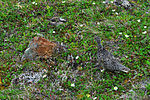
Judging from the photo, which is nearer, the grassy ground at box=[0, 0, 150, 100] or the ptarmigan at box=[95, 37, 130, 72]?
the grassy ground at box=[0, 0, 150, 100]

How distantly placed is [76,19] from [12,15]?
222 cm

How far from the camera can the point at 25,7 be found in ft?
19.6

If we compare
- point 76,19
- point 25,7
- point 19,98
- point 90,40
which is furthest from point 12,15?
point 19,98

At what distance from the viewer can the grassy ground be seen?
3707mm

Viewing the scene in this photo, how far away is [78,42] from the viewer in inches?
190

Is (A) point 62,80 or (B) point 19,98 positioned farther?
(A) point 62,80

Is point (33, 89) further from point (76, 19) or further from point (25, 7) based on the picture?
point (25, 7)

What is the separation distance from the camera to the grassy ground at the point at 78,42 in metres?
3.71

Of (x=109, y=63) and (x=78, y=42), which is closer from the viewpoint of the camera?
(x=109, y=63)

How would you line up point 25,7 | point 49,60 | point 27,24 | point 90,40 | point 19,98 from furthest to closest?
1. point 25,7
2. point 27,24
3. point 90,40
4. point 49,60
5. point 19,98

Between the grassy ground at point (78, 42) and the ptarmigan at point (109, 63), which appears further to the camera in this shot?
the ptarmigan at point (109, 63)

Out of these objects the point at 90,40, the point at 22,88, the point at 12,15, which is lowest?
the point at 22,88

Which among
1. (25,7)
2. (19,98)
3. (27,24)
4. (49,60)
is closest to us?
(19,98)

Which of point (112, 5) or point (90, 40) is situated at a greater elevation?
point (112, 5)
